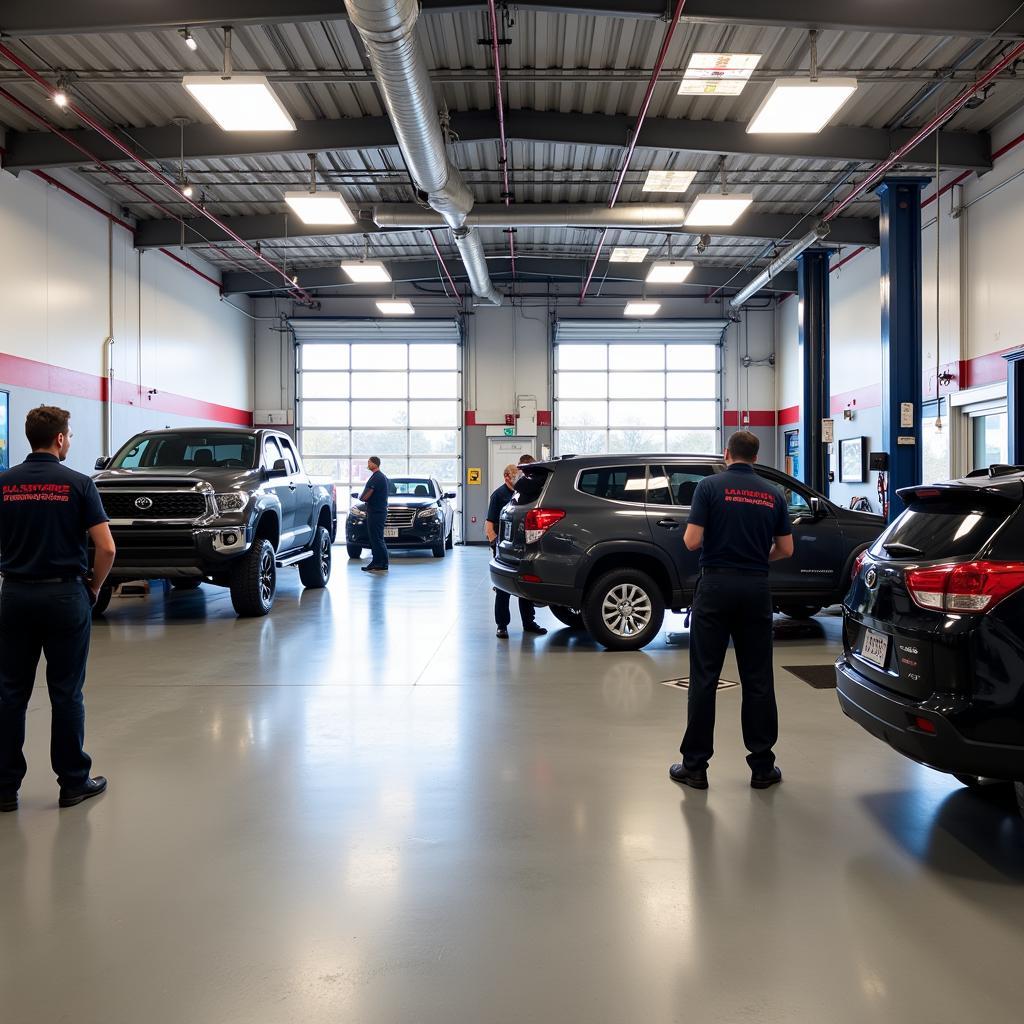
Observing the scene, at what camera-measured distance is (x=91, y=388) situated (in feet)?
44.9

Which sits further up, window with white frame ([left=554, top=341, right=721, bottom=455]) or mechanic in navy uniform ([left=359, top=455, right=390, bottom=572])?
window with white frame ([left=554, top=341, right=721, bottom=455])

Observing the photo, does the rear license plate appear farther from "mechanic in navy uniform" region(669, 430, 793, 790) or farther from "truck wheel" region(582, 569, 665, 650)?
"truck wheel" region(582, 569, 665, 650)

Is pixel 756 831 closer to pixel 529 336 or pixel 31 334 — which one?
pixel 31 334

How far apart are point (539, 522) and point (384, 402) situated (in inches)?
595

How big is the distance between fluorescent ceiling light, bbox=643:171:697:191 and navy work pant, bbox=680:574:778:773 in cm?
975

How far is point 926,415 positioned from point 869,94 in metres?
5.49

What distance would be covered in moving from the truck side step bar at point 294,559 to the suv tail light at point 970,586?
26.1 ft

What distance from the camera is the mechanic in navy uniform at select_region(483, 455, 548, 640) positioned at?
810cm

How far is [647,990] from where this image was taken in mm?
2371

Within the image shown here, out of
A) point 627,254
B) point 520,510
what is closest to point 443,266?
point 627,254

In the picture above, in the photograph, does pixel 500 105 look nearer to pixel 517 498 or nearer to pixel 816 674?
pixel 517 498

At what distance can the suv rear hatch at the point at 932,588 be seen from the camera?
299 centimetres

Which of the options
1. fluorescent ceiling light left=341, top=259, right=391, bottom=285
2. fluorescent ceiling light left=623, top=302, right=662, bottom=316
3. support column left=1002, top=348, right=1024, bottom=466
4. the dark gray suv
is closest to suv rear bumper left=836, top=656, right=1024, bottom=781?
the dark gray suv

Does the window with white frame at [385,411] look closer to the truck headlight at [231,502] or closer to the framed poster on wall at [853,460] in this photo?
Result: the framed poster on wall at [853,460]
